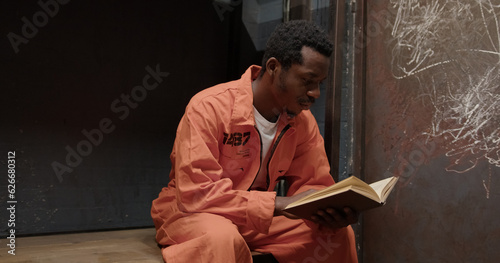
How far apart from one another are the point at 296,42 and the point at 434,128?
2.75 ft

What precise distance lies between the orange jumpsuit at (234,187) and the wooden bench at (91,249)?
12 centimetres

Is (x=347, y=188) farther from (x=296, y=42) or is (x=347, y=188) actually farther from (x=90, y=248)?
(x=90, y=248)

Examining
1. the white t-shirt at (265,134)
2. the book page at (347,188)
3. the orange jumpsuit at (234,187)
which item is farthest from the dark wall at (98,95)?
the book page at (347,188)

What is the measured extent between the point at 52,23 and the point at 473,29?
2490 mm

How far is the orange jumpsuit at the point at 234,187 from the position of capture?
159 cm

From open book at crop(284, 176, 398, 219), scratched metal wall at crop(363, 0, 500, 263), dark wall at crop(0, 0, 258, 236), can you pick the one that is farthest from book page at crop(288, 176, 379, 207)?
dark wall at crop(0, 0, 258, 236)

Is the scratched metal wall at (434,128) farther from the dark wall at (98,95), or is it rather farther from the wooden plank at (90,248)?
the dark wall at (98,95)

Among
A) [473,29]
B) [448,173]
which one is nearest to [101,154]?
[448,173]

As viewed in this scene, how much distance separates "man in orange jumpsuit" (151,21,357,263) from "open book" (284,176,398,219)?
0.22ft

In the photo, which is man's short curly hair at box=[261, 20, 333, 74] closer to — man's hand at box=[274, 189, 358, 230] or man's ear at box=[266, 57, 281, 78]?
man's ear at box=[266, 57, 281, 78]

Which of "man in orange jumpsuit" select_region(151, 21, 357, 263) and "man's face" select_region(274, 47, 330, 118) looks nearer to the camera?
"man in orange jumpsuit" select_region(151, 21, 357, 263)

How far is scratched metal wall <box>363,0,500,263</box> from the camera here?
1969 mm

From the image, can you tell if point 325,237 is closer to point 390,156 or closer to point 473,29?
point 390,156

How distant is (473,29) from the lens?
6.69 ft
